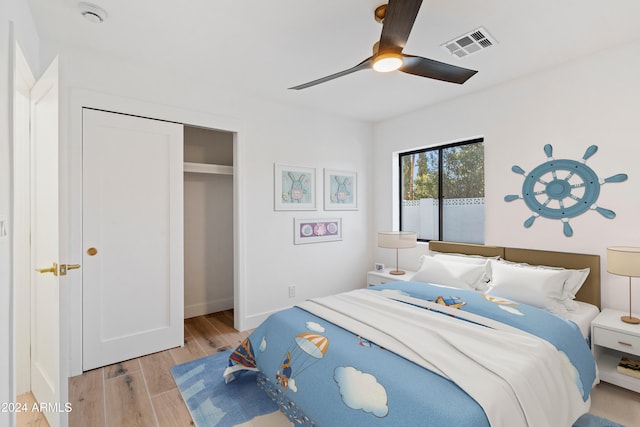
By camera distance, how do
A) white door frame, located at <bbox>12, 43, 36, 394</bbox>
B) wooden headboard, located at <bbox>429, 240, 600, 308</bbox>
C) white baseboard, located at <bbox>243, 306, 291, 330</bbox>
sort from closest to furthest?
white door frame, located at <bbox>12, 43, 36, 394</bbox> < wooden headboard, located at <bbox>429, 240, 600, 308</bbox> < white baseboard, located at <bbox>243, 306, 291, 330</bbox>

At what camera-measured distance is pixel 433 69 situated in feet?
6.89

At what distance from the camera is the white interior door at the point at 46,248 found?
1671mm

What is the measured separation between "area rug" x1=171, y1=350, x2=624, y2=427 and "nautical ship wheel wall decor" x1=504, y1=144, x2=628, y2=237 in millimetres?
1599

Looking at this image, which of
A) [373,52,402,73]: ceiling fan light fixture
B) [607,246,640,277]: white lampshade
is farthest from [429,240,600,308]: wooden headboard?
[373,52,402,73]: ceiling fan light fixture

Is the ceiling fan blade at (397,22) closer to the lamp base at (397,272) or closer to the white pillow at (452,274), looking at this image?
the white pillow at (452,274)

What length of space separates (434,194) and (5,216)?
386 cm

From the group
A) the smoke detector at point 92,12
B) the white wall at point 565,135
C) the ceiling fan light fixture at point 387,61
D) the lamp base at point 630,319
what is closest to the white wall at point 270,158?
the smoke detector at point 92,12

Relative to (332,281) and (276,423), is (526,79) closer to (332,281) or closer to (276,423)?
(332,281)

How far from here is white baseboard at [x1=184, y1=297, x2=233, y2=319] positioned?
153 inches

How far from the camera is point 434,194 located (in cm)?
398

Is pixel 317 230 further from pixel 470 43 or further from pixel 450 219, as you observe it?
pixel 470 43

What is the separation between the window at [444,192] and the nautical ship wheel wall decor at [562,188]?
20.1 inches

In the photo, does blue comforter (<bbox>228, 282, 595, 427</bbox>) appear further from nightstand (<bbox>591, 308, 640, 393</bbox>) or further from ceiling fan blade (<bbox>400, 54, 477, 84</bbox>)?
ceiling fan blade (<bbox>400, 54, 477, 84</bbox>)

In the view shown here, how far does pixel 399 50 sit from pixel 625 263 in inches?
85.7
